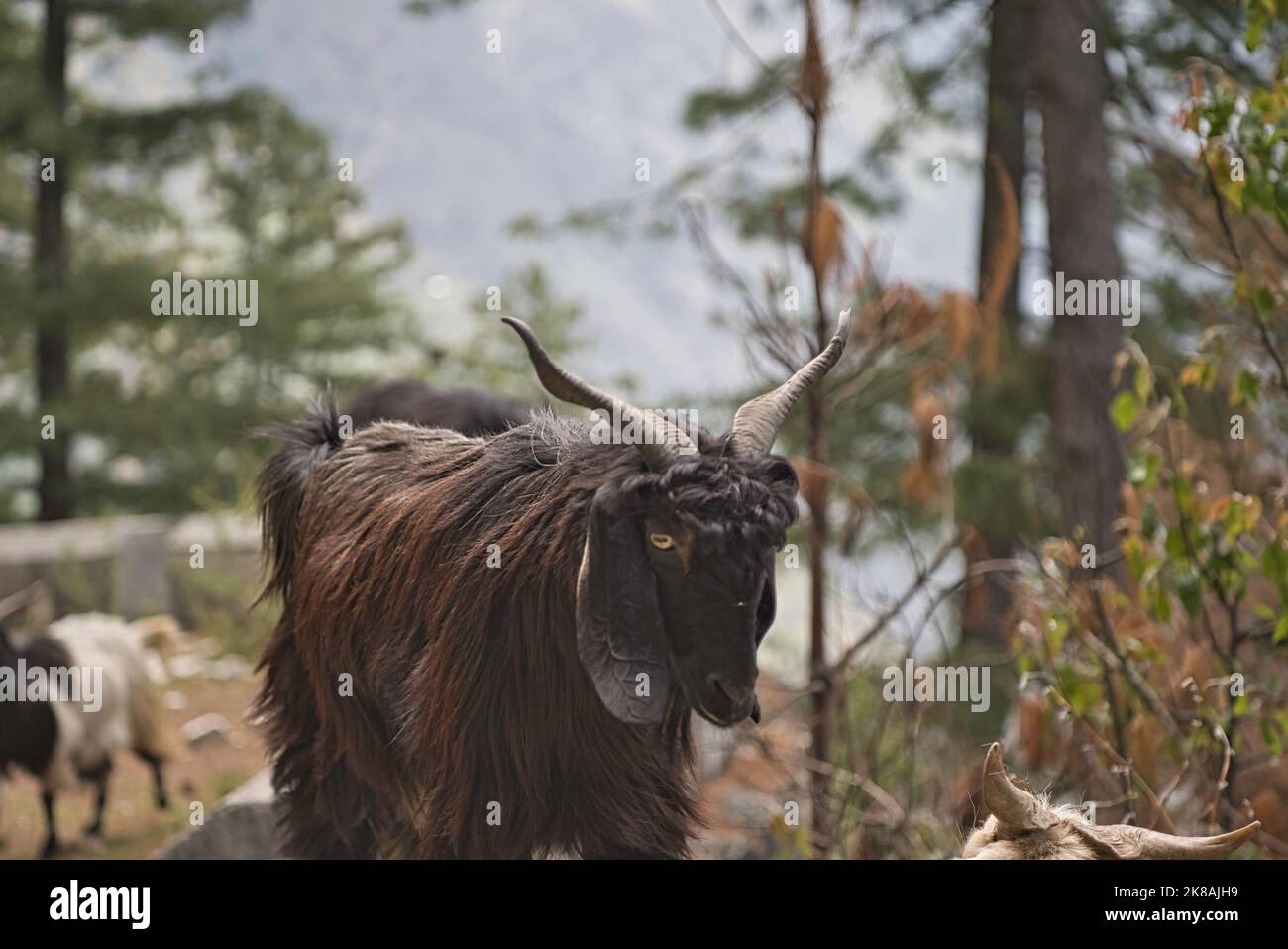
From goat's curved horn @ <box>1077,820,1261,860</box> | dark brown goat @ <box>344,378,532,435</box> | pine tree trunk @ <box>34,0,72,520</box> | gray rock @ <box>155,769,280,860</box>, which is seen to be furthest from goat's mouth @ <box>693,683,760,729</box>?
pine tree trunk @ <box>34,0,72,520</box>

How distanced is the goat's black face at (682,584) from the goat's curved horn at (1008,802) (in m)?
0.48

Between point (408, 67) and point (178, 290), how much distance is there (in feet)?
47.1

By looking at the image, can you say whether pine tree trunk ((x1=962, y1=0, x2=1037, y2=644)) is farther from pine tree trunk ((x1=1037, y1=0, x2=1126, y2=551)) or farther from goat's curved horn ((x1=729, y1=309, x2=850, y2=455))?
goat's curved horn ((x1=729, y1=309, x2=850, y2=455))

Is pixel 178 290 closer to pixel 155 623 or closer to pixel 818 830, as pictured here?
pixel 155 623

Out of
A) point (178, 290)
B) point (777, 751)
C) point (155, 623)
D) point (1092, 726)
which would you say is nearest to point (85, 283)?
point (155, 623)

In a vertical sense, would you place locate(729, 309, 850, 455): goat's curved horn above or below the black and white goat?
above

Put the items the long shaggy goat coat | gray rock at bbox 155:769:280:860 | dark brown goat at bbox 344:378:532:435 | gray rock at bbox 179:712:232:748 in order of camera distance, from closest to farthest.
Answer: the long shaggy goat coat → gray rock at bbox 155:769:280:860 → dark brown goat at bbox 344:378:532:435 → gray rock at bbox 179:712:232:748

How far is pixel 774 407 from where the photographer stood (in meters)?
2.88

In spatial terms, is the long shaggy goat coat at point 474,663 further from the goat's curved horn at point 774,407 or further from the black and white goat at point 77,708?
the black and white goat at point 77,708

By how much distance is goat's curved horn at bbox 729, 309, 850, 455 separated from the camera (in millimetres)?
2812

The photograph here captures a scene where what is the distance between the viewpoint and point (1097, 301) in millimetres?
8148

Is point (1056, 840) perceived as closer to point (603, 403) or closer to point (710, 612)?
point (710, 612)

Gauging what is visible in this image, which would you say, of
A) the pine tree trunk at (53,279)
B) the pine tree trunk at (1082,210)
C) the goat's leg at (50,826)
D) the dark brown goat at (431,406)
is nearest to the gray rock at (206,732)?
the goat's leg at (50,826)

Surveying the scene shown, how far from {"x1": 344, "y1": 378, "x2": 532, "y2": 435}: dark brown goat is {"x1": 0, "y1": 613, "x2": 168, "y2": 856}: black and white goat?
5.87ft
